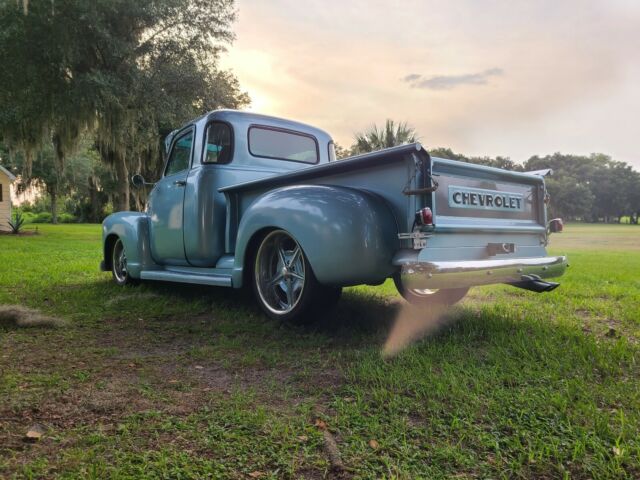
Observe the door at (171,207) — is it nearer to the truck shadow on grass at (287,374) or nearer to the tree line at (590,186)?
the truck shadow on grass at (287,374)

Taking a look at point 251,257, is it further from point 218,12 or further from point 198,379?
point 218,12

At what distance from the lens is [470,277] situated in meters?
3.45

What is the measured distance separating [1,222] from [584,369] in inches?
1088

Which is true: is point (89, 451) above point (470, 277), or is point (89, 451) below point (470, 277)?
below

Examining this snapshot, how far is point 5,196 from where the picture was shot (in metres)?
24.5

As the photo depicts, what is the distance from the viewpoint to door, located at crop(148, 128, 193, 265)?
5.36 m

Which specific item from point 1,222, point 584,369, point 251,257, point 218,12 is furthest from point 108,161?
point 584,369

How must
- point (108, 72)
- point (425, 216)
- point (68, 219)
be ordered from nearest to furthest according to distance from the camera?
point (425, 216) < point (108, 72) < point (68, 219)

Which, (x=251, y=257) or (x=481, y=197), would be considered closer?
(x=481, y=197)

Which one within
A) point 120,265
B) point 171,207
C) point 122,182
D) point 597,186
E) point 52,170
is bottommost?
point 120,265

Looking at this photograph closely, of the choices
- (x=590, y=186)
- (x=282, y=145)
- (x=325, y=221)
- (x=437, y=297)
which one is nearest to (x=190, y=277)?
(x=282, y=145)

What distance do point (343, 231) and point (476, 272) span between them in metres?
1.01

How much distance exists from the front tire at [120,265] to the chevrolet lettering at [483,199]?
15.1 feet

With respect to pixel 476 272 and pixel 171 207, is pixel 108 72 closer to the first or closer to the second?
pixel 171 207
